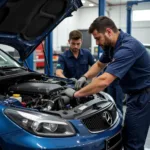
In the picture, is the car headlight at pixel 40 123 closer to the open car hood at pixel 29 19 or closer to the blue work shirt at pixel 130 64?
the blue work shirt at pixel 130 64

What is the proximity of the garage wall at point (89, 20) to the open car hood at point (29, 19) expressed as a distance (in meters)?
10.8

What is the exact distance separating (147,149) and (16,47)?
6.68ft

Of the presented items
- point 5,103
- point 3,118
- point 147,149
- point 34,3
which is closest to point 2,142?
point 3,118

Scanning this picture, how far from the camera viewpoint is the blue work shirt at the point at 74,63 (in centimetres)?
356

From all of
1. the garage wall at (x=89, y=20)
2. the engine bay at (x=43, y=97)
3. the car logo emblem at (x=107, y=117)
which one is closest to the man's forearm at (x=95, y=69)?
the engine bay at (x=43, y=97)

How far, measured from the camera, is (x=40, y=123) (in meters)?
1.71

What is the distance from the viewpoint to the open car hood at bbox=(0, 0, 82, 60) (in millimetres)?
2588

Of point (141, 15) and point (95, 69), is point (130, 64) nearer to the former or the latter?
point (95, 69)

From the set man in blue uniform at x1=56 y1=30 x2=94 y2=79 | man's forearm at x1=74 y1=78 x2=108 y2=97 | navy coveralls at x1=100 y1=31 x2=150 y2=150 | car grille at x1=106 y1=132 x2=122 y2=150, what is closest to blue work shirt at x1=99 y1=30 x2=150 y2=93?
navy coveralls at x1=100 y1=31 x2=150 y2=150

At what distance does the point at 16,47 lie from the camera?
3170mm

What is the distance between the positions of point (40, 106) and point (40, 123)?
1.31ft

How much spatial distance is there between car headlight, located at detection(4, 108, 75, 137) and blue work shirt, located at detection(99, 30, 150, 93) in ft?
1.89

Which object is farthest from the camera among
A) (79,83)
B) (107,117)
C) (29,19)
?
(29,19)

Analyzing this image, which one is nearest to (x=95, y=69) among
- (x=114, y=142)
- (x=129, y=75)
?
(x=129, y=75)
